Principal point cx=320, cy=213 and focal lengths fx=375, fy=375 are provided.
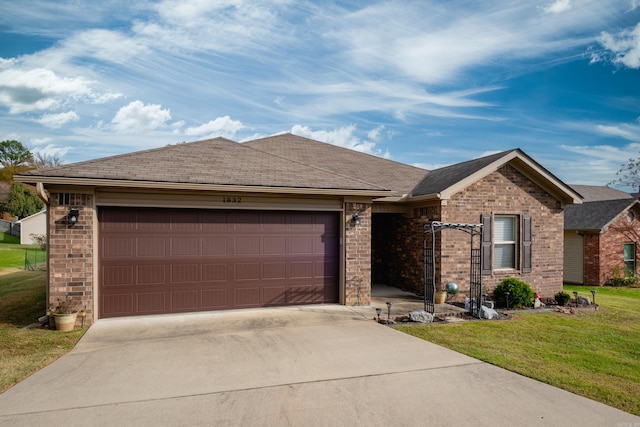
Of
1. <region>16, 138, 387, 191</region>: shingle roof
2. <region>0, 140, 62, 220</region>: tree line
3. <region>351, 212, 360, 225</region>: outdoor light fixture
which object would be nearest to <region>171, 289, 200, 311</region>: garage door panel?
<region>16, 138, 387, 191</region>: shingle roof

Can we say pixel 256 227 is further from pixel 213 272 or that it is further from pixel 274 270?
pixel 213 272

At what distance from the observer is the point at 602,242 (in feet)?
55.8

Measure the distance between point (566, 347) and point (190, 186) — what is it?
7845mm

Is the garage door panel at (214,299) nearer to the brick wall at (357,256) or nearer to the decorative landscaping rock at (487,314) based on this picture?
the brick wall at (357,256)

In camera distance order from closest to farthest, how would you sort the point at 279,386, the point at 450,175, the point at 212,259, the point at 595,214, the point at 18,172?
the point at 279,386 < the point at 212,259 < the point at 450,175 < the point at 595,214 < the point at 18,172

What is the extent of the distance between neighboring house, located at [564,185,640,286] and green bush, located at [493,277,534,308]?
925cm

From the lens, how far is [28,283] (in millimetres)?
13648

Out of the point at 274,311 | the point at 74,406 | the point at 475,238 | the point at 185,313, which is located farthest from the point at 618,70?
the point at 74,406

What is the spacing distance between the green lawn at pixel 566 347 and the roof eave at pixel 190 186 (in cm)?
341

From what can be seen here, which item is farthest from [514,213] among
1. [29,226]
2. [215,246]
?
[29,226]

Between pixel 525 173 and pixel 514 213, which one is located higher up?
pixel 525 173

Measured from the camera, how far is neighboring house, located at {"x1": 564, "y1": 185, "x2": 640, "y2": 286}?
16969 millimetres

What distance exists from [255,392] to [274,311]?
4.22 meters

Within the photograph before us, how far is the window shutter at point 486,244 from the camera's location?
35.5 ft
